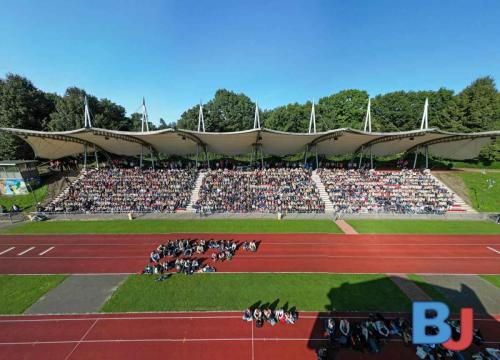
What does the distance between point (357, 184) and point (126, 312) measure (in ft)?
101

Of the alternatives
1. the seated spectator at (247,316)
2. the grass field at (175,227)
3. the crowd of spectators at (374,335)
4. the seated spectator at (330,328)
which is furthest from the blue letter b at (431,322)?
the grass field at (175,227)

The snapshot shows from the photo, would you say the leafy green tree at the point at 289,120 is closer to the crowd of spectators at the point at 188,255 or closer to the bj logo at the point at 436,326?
the crowd of spectators at the point at 188,255

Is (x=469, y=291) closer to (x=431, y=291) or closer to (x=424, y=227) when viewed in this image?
(x=431, y=291)

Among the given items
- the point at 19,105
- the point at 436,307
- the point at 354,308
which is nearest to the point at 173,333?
the point at 354,308

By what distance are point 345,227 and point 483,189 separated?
2416 cm

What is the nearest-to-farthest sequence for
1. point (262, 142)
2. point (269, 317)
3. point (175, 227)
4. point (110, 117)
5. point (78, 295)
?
point (269, 317) < point (78, 295) < point (175, 227) < point (262, 142) < point (110, 117)

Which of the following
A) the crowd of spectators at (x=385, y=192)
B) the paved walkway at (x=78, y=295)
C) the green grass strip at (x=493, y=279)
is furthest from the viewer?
the crowd of spectators at (x=385, y=192)

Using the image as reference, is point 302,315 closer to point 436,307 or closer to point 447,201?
point 436,307

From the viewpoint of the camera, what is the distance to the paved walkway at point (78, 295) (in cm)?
1202

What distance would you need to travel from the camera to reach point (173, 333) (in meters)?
10.4

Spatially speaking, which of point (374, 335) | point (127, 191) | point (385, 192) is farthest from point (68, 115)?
point (374, 335)

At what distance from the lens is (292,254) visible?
1778 centimetres

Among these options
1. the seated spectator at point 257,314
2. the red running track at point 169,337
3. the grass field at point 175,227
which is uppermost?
the grass field at point 175,227

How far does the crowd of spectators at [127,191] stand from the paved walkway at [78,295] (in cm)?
1451
